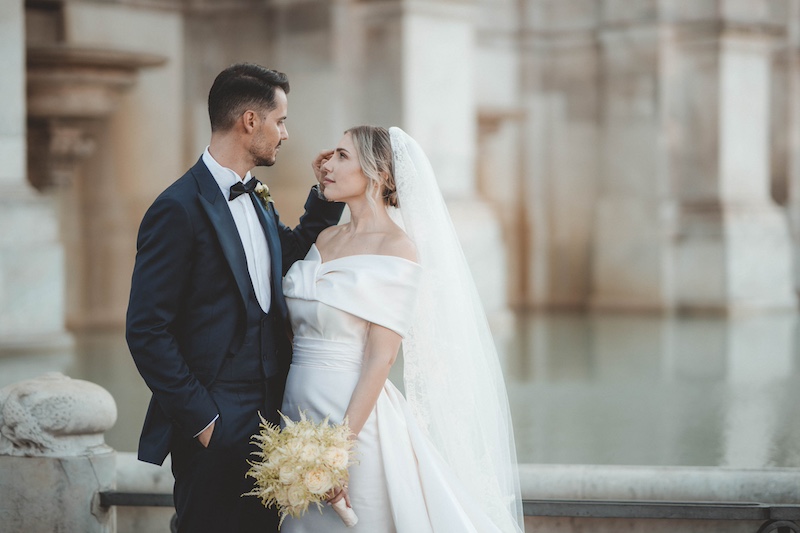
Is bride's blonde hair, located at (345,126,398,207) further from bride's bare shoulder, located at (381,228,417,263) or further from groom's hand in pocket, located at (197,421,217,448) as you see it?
groom's hand in pocket, located at (197,421,217,448)

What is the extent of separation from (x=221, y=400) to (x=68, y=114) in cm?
758

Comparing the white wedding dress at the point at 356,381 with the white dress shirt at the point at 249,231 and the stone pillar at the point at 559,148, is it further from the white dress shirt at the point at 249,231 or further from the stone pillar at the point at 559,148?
the stone pillar at the point at 559,148

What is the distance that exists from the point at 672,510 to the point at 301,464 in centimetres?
171

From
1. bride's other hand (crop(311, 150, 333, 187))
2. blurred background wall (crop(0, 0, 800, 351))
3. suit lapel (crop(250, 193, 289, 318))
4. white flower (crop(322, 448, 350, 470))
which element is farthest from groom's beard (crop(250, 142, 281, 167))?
blurred background wall (crop(0, 0, 800, 351))

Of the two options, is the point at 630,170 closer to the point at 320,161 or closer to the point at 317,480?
the point at 320,161

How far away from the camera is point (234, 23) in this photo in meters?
12.0

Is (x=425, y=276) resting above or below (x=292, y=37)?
below

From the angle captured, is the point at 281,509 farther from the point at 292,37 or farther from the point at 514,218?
the point at 514,218

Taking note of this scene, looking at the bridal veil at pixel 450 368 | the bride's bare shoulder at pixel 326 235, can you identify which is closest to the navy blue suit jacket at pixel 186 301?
the bride's bare shoulder at pixel 326 235

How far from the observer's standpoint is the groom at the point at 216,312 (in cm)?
319

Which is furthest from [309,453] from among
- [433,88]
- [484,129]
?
[484,129]

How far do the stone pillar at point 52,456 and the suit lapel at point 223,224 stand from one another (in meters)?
1.26

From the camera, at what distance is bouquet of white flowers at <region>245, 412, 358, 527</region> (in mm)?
3104

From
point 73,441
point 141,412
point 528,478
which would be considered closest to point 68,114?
point 141,412
